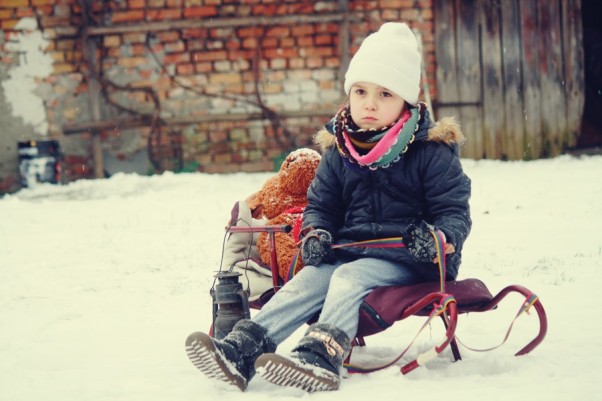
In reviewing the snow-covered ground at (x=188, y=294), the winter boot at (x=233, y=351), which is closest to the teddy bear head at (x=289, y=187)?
the snow-covered ground at (x=188, y=294)

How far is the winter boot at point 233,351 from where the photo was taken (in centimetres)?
270

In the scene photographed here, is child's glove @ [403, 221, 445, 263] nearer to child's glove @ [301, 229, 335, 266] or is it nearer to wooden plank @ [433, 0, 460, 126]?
→ child's glove @ [301, 229, 335, 266]

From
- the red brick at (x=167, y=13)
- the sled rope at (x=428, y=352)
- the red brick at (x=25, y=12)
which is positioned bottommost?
the sled rope at (x=428, y=352)

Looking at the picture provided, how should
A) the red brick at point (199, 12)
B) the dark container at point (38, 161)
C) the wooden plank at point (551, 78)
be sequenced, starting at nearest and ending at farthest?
the dark container at point (38, 161) → the red brick at point (199, 12) → the wooden plank at point (551, 78)

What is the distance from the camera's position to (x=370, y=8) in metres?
9.30

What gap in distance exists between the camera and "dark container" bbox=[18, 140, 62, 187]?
29.2 feet

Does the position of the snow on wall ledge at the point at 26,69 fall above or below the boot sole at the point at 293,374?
above

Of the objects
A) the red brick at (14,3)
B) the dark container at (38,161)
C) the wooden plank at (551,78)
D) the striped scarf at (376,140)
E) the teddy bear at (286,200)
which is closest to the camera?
the striped scarf at (376,140)

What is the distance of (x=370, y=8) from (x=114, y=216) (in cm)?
384

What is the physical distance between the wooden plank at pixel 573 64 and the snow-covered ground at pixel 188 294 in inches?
56.1

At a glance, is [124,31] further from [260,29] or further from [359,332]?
[359,332]

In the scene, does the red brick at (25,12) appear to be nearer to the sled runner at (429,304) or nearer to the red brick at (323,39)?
the red brick at (323,39)

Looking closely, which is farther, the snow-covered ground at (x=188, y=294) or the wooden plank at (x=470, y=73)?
the wooden plank at (x=470, y=73)

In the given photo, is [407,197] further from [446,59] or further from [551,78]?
[551,78]
